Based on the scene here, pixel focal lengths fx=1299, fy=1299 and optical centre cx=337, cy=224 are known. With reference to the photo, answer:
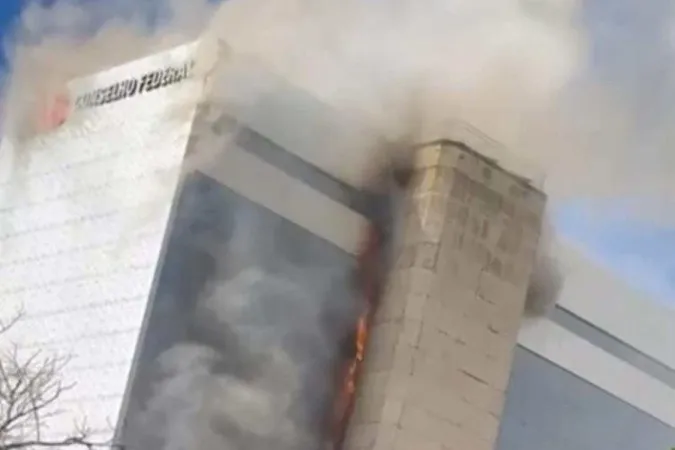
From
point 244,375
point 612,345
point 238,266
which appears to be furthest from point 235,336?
point 612,345

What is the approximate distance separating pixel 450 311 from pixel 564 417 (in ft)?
7.76

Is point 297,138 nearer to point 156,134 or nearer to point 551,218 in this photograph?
point 156,134

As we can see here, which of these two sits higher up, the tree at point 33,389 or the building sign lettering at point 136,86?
the building sign lettering at point 136,86

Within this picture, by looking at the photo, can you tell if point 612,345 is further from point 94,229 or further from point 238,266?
point 94,229

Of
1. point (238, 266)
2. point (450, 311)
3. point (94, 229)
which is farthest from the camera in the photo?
point (450, 311)

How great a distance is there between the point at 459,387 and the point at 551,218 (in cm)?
208

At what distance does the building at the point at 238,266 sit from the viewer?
30.4ft

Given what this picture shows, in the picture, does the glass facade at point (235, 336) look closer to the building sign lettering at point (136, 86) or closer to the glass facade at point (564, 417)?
the building sign lettering at point (136, 86)

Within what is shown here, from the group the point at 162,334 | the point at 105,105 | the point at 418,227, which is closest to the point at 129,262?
the point at 162,334

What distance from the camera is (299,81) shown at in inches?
421

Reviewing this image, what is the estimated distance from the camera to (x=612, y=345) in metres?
12.4

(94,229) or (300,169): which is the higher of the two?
(300,169)

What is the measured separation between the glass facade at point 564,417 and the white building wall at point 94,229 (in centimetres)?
361

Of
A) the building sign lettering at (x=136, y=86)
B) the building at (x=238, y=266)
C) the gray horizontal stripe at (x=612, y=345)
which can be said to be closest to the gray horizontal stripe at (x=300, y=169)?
the building at (x=238, y=266)
